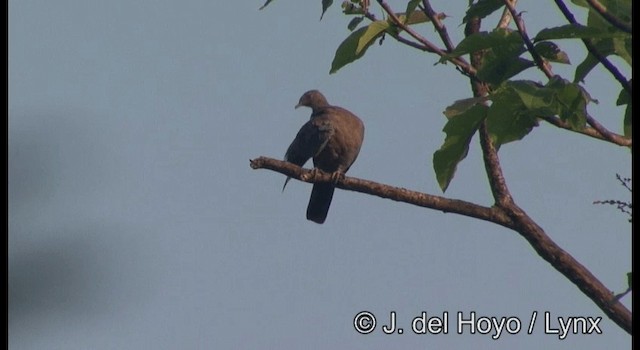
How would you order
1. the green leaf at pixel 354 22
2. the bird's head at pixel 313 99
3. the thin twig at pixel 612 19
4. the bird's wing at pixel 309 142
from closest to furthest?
the thin twig at pixel 612 19 < the green leaf at pixel 354 22 < the bird's wing at pixel 309 142 < the bird's head at pixel 313 99

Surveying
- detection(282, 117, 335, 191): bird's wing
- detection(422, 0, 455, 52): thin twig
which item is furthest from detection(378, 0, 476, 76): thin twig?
detection(282, 117, 335, 191): bird's wing

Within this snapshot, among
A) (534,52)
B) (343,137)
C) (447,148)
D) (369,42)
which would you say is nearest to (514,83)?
(534,52)

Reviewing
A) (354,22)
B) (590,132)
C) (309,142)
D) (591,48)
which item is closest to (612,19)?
(591,48)

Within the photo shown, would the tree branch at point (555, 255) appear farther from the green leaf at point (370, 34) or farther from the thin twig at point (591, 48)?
the green leaf at point (370, 34)

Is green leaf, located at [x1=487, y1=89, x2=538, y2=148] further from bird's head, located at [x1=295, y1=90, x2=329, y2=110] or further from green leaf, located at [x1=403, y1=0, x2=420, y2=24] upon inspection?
bird's head, located at [x1=295, y1=90, x2=329, y2=110]

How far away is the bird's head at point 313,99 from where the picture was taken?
35.0 ft

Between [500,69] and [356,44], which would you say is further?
[356,44]

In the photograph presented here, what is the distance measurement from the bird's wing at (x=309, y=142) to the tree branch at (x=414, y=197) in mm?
5576

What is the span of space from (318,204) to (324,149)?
423 mm

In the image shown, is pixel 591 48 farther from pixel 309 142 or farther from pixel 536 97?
pixel 309 142

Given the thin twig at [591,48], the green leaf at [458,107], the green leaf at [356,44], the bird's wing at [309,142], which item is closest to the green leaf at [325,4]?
the green leaf at [356,44]

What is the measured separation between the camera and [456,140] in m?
2.92

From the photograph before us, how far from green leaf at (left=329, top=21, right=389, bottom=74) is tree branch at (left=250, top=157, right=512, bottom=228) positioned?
0.31m
